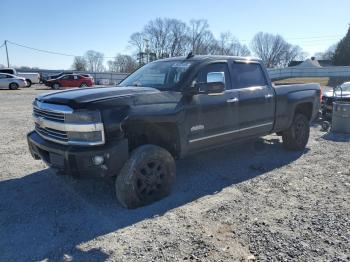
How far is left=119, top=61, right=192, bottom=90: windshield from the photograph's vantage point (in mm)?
5109

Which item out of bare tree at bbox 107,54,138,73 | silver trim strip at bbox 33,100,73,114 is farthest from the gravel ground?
bare tree at bbox 107,54,138,73

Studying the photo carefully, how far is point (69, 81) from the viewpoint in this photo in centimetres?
3381

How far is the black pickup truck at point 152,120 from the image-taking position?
405cm

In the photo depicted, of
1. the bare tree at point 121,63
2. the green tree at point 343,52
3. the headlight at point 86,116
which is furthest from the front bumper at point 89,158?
the bare tree at point 121,63

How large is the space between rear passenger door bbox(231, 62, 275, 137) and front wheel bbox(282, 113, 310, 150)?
2.84ft

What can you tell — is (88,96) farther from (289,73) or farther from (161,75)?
(289,73)

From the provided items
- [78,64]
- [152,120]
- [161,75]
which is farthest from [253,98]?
[78,64]

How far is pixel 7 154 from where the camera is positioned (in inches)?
271

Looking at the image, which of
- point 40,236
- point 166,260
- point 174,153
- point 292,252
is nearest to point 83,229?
point 40,236

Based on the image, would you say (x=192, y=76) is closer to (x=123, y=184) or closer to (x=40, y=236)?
(x=123, y=184)

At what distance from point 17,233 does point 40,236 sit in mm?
274

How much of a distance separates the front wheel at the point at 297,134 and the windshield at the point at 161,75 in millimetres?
2977

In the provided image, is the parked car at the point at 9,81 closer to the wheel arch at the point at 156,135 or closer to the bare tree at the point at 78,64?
the wheel arch at the point at 156,135

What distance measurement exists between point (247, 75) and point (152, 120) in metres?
2.41
